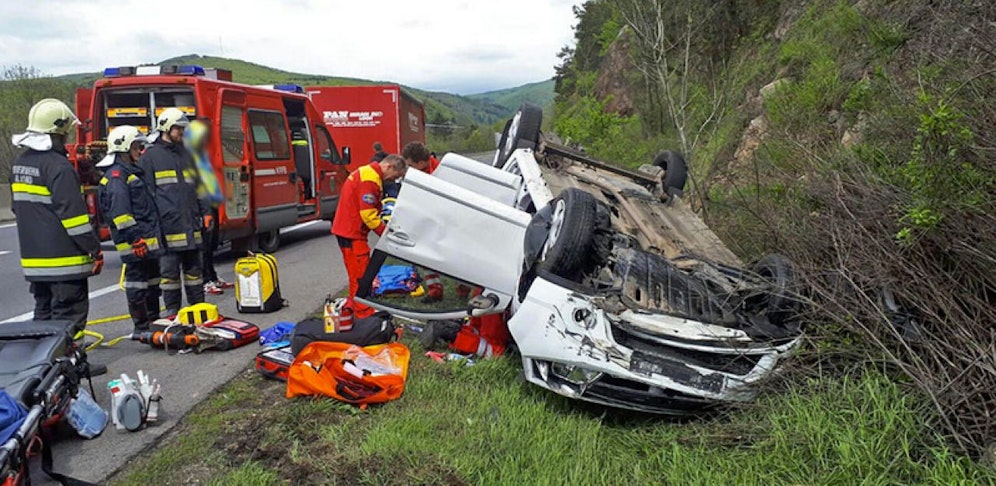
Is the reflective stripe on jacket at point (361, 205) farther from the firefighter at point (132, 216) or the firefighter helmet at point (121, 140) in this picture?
the firefighter helmet at point (121, 140)

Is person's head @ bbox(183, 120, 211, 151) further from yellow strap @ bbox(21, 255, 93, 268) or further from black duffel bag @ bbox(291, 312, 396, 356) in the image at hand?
yellow strap @ bbox(21, 255, 93, 268)

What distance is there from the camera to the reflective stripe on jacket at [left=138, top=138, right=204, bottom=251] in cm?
516

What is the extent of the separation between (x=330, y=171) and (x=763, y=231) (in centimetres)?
774

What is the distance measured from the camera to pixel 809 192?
3.86 m

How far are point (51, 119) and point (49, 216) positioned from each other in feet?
2.04

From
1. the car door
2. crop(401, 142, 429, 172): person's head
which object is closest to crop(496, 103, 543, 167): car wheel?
crop(401, 142, 429, 172): person's head

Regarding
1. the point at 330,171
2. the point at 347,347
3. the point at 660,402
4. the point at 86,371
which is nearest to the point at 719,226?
the point at 660,402

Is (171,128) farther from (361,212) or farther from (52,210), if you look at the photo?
(361,212)

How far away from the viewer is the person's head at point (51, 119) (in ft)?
13.9

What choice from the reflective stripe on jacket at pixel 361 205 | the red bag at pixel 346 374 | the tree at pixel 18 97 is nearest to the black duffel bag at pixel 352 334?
the red bag at pixel 346 374

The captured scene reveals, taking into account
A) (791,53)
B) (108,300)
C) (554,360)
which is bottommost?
(108,300)

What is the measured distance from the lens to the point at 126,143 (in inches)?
201

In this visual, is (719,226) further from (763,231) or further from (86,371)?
(86,371)

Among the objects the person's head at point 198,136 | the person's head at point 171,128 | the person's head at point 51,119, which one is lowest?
the person's head at point 171,128
